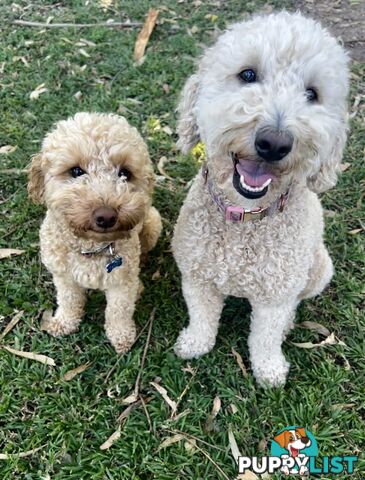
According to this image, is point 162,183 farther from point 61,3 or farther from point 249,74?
point 61,3

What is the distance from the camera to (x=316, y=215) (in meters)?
2.75

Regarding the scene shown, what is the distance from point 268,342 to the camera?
295 cm

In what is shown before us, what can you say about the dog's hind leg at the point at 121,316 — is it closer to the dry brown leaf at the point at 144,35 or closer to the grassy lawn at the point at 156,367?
the grassy lawn at the point at 156,367

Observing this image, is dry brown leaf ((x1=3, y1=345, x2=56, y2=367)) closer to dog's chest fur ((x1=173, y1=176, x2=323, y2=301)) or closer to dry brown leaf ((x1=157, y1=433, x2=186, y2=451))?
dry brown leaf ((x1=157, y1=433, x2=186, y2=451))

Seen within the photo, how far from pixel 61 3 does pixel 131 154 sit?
4.27 meters

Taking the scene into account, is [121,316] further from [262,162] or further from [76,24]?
[76,24]

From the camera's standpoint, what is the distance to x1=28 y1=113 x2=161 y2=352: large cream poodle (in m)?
2.50

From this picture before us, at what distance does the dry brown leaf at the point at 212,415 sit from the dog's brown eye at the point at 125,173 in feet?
4.73

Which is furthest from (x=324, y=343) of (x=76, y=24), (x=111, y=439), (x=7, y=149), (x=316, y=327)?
(x=76, y=24)

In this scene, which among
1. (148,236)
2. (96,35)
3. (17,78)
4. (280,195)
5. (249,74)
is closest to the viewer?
(249,74)

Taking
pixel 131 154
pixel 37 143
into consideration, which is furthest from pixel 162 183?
pixel 131 154

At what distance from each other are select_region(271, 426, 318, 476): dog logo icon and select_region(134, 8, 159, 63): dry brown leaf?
13.0 feet

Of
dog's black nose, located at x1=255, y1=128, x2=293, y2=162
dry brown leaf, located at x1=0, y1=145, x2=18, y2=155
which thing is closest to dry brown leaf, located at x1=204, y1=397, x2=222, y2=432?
dog's black nose, located at x1=255, y1=128, x2=293, y2=162

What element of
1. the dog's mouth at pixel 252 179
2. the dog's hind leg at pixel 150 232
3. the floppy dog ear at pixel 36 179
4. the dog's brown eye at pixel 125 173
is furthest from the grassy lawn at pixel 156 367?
the dog's mouth at pixel 252 179
